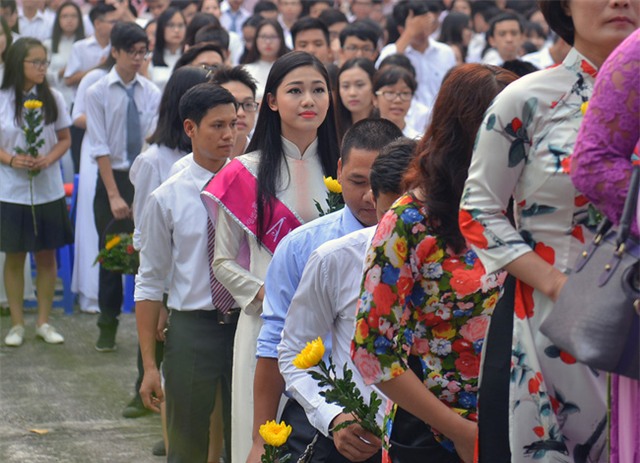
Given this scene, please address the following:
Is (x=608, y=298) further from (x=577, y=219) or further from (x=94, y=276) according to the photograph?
(x=94, y=276)

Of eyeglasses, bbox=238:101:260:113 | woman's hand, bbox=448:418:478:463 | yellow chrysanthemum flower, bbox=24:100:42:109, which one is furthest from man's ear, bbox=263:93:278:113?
yellow chrysanthemum flower, bbox=24:100:42:109

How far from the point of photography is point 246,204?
15.1ft

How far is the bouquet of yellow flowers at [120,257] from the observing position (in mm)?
7027

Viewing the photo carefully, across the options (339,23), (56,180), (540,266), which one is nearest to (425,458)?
(540,266)

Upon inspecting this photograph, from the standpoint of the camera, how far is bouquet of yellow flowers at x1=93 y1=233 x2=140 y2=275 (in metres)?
7.03

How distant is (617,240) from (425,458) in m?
0.83

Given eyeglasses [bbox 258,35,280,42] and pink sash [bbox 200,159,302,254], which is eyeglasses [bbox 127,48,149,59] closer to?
eyeglasses [bbox 258,35,280,42]

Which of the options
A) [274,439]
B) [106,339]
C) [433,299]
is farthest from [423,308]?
[106,339]

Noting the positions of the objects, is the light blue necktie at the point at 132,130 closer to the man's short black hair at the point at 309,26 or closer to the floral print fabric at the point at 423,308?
the man's short black hair at the point at 309,26

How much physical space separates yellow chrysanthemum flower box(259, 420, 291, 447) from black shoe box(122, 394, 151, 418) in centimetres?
370

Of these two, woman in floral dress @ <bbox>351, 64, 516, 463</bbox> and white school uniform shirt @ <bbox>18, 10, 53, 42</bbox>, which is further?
white school uniform shirt @ <bbox>18, 10, 53, 42</bbox>

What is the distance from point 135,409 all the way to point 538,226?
494 centimetres

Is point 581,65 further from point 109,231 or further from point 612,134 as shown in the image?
point 109,231

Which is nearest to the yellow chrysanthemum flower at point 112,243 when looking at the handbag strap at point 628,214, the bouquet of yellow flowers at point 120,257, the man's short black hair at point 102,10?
the bouquet of yellow flowers at point 120,257
